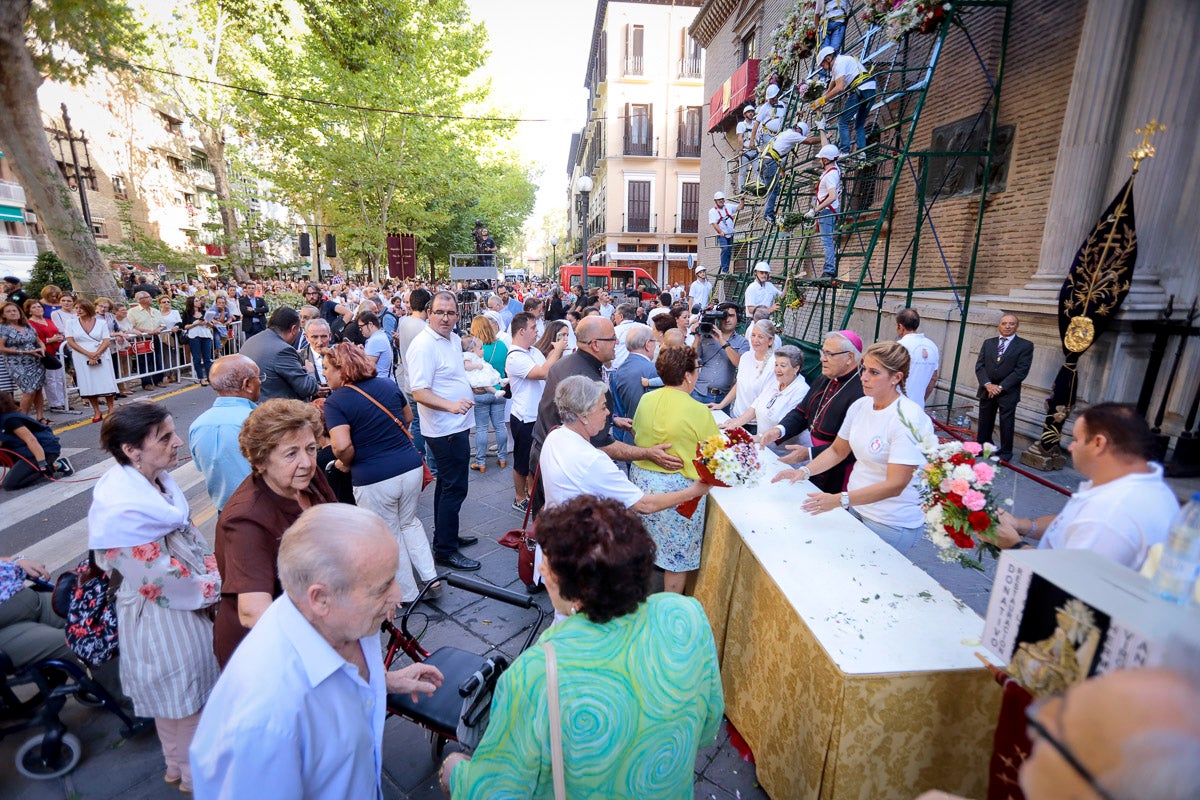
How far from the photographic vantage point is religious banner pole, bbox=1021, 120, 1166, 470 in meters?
5.81

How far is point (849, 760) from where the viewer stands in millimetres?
1930

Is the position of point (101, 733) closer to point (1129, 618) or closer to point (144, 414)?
point (144, 414)

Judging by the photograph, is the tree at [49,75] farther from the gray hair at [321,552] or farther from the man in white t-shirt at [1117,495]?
the man in white t-shirt at [1117,495]

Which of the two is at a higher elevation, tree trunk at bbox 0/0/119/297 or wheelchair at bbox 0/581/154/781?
tree trunk at bbox 0/0/119/297

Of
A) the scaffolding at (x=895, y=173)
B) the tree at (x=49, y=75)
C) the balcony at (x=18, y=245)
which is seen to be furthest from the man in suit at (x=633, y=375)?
the balcony at (x=18, y=245)

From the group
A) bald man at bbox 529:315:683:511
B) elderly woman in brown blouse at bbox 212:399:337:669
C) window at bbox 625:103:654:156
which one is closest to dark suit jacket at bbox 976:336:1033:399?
bald man at bbox 529:315:683:511

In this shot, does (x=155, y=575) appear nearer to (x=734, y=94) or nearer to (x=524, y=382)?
(x=524, y=382)

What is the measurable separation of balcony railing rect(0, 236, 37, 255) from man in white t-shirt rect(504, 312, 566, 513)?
38573 mm

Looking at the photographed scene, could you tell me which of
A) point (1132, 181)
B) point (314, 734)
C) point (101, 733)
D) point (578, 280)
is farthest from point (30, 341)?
point (578, 280)

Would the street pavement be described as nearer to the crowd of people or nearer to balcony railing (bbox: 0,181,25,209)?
the crowd of people

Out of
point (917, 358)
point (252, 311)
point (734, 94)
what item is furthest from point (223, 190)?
point (917, 358)

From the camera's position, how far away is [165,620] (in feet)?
7.61

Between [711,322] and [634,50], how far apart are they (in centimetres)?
3165

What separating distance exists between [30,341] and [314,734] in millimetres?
9258
